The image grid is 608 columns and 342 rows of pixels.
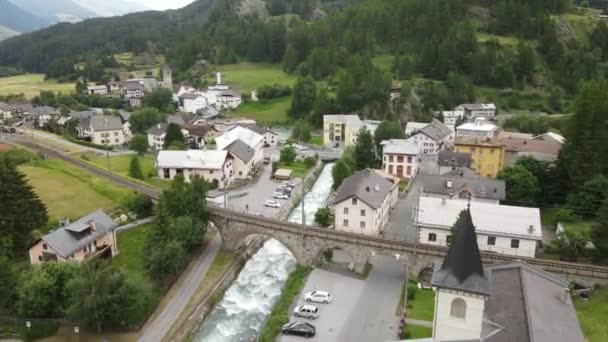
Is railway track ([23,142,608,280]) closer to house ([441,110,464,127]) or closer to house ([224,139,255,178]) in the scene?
house ([224,139,255,178])

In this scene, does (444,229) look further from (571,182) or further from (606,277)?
(571,182)

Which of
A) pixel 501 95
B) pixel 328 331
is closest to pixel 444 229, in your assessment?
pixel 328 331

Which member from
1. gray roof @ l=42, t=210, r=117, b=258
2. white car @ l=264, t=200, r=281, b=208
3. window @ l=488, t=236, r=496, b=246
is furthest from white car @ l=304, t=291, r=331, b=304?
white car @ l=264, t=200, r=281, b=208

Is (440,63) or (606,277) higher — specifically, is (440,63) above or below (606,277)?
above

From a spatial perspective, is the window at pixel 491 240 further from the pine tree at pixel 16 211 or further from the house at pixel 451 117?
the house at pixel 451 117

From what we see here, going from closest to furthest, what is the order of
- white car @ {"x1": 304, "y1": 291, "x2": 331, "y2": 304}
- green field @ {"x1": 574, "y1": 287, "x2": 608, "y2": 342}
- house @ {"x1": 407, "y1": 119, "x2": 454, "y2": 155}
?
green field @ {"x1": 574, "y1": 287, "x2": 608, "y2": 342}
white car @ {"x1": 304, "y1": 291, "x2": 331, "y2": 304}
house @ {"x1": 407, "y1": 119, "x2": 454, "y2": 155}

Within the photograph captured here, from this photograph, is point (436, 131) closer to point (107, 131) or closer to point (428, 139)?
point (428, 139)
